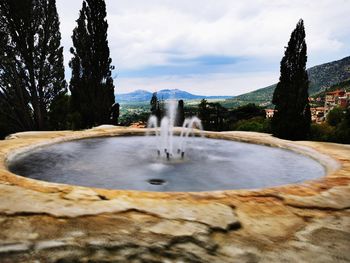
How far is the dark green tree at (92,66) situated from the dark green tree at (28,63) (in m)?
2.74

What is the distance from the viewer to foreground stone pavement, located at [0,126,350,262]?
150cm

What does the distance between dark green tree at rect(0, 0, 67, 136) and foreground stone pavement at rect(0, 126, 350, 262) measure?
11.6 m

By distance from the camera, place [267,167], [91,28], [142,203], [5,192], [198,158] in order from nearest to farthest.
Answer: [142,203]
[5,192]
[267,167]
[198,158]
[91,28]

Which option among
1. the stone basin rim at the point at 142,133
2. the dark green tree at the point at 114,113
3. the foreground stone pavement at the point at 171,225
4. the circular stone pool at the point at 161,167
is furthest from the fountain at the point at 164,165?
the dark green tree at the point at 114,113

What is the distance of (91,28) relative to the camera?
Answer: 16219 millimetres

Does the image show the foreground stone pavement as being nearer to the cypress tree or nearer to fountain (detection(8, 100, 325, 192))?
Result: fountain (detection(8, 100, 325, 192))

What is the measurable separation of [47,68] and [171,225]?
42.5 feet

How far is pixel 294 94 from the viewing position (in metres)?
14.7

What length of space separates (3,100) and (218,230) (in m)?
13.2

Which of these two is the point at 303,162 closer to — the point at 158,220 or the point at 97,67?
the point at 158,220

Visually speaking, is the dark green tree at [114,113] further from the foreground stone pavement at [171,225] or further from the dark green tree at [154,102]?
the foreground stone pavement at [171,225]

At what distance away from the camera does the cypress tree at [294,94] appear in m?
14.6

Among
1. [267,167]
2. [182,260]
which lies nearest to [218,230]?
[182,260]

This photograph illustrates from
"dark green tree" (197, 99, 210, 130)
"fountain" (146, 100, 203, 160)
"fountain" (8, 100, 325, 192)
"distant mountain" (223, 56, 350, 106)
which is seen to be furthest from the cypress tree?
"distant mountain" (223, 56, 350, 106)
